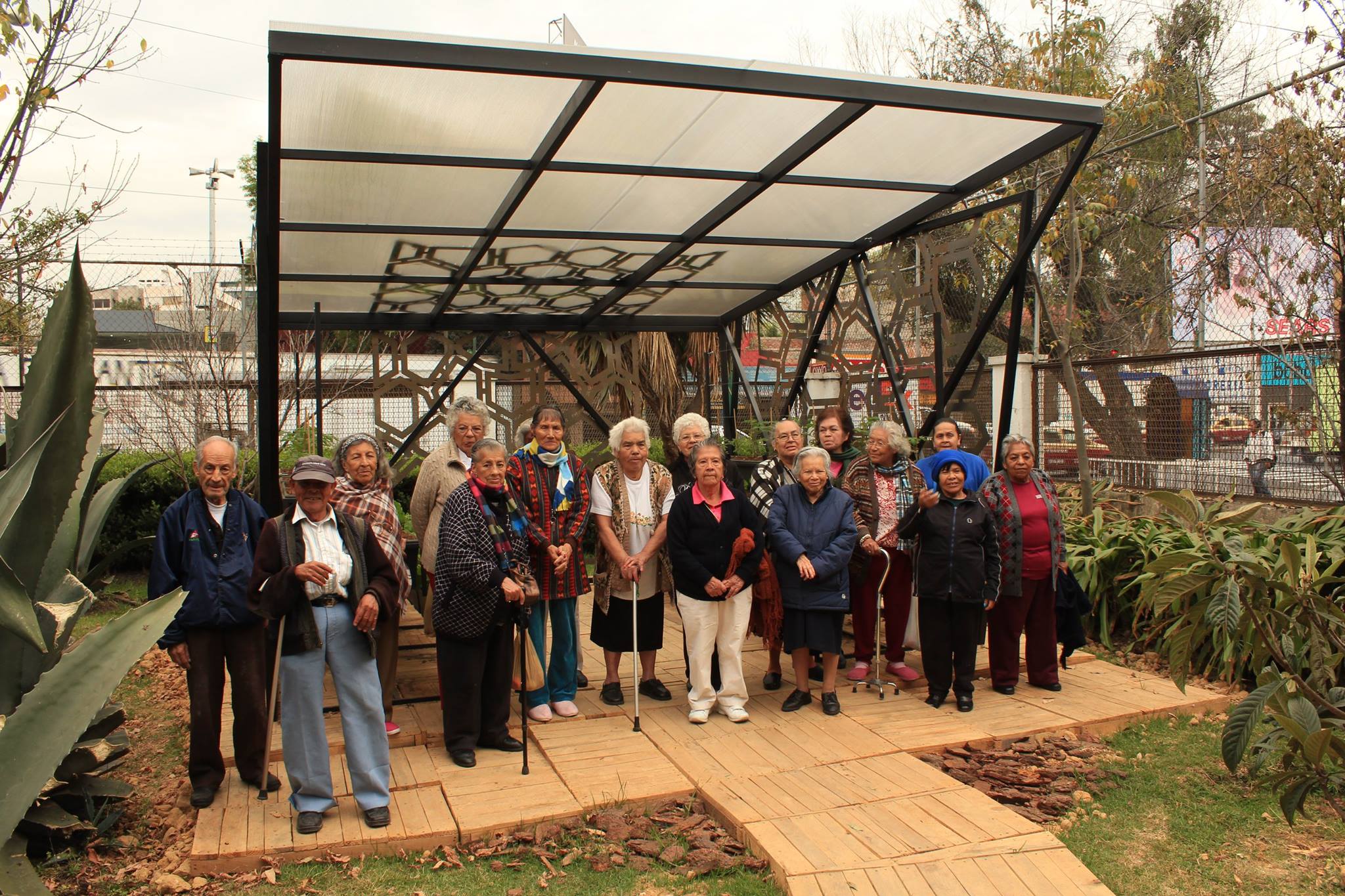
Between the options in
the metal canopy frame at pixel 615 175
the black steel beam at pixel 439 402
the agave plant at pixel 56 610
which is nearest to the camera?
the agave plant at pixel 56 610

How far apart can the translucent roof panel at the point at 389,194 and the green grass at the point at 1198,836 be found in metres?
4.48

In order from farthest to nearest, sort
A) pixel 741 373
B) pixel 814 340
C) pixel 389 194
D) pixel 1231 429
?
pixel 741 373, pixel 814 340, pixel 1231 429, pixel 389 194

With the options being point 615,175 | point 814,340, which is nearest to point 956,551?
point 615,175

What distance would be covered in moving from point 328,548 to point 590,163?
8.84 feet

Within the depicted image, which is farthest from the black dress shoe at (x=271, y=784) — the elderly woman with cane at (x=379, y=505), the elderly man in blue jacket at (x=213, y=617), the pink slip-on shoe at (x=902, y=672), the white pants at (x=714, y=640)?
the pink slip-on shoe at (x=902, y=672)

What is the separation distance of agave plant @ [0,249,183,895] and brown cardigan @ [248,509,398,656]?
0.66 meters

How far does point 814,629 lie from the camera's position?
18.4ft

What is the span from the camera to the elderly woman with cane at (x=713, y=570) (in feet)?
18.1

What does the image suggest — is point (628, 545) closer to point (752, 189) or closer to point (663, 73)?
point (752, 189)

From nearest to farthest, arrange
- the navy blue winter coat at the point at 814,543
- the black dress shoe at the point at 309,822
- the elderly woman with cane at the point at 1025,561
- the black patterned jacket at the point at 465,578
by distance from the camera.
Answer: the black dress shoe at the point at 309,822 < the black patterned jacket at the point at 465,578 < the navy blue winter coat at the point at 814,543 < the elderly woman with cane at the point at 1025,561

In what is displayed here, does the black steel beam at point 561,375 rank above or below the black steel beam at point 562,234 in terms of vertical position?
below

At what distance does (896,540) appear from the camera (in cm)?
608

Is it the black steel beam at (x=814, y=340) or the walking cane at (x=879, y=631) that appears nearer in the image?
the walking cane at (x=879, y=631)

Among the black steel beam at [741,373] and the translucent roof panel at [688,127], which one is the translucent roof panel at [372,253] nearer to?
the translucent roof panel at [688,127]
